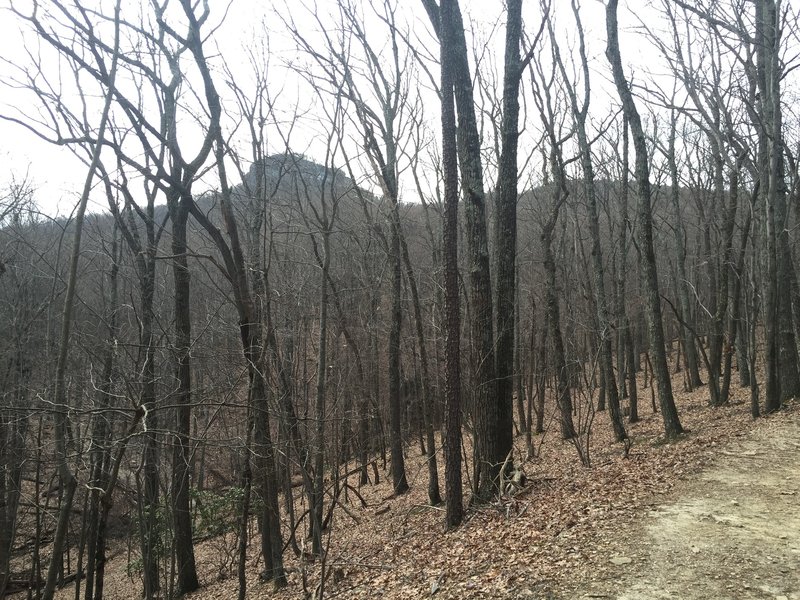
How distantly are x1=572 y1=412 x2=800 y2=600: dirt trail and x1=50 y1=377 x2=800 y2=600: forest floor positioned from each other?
0.04ft

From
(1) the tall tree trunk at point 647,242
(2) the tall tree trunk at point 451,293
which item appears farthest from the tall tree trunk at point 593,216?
(2) the tall tree trunk at point 451,293

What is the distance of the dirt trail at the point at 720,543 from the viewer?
13.2 feet

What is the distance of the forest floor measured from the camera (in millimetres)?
4254

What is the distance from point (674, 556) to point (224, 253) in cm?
638

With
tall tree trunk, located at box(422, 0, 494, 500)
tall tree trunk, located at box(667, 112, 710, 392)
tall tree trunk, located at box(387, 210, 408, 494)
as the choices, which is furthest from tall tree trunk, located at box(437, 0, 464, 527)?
tall tree trunk, located at box(667, 112, 710, 392)

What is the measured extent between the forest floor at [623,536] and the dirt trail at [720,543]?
0.04 ft

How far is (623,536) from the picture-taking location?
16.3 ft

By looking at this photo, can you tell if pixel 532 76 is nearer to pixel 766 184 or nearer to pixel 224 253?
pixel 766 184

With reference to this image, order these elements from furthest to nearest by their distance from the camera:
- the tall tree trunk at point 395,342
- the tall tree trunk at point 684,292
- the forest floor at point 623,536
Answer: the tall tree trunk at point 684,292
the tall tree trunk at point 395,342
the forest floor at point 623,536

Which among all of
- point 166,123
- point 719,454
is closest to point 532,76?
point 166,123

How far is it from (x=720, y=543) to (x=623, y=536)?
0.78 meters

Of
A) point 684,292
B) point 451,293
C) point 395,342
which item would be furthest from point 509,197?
point 684,292

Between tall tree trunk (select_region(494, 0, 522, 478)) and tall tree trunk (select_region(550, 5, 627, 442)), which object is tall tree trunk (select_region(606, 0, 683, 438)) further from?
tall tree trunk (select_region(494, 0, 522, 478))

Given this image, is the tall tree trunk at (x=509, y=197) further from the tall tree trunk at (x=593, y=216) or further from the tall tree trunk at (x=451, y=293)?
the tall tree trunk at (x=593, y=216)
